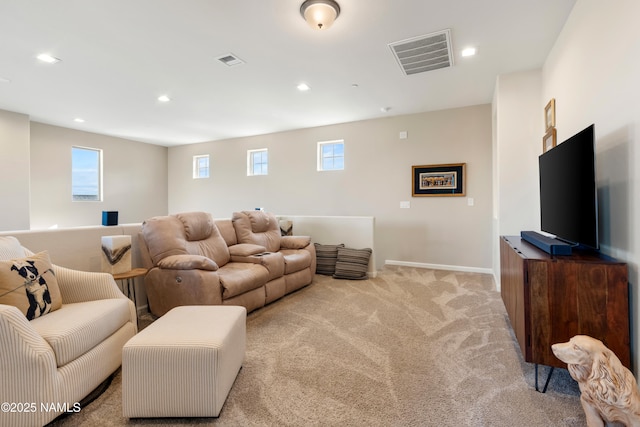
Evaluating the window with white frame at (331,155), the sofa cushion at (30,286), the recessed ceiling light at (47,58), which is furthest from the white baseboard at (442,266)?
the recessed ceiling light at (47,58)

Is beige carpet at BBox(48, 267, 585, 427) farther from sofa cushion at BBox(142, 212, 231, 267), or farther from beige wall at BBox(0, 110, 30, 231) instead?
beige wall at BBox(0, 110, 30, 231)

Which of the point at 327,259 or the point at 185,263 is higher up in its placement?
the point at 185,263

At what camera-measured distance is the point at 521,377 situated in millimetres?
1818

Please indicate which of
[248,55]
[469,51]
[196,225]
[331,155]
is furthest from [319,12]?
[331,155]

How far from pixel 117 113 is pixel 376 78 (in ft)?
14.0

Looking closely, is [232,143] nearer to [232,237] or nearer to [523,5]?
[232,237]

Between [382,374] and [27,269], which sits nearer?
[27,269]

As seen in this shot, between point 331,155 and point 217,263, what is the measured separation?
3472 millimetres

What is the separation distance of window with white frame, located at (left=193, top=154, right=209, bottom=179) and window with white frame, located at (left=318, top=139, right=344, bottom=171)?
3.13m

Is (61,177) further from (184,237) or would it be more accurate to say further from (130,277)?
(130,277)

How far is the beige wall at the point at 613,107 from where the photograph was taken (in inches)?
59.6

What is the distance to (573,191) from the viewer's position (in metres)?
1.86

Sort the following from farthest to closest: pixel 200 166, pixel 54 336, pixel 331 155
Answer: pixel 200 166 → pixel 331 155 → pixel 54 336

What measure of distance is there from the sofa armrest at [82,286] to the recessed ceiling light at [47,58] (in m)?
2.49
